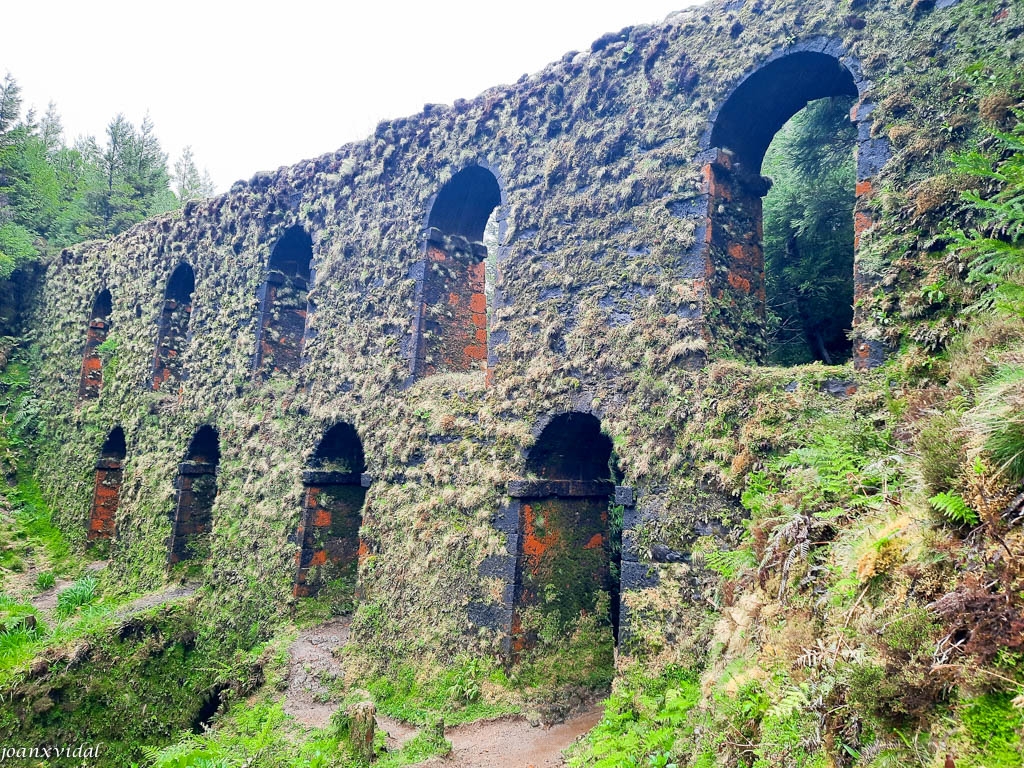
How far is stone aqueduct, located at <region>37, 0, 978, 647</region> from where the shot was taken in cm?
625

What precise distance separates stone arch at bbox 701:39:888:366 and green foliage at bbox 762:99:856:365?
2776mm

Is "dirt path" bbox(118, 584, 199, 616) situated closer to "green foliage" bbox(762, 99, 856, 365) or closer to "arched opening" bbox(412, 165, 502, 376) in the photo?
"arched opening" bbox(412, 165, 502, 376)

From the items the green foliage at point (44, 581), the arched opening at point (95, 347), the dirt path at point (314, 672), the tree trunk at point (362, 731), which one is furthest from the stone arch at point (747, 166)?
the arched opening at point (95, 347)

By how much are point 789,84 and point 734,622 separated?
514cm

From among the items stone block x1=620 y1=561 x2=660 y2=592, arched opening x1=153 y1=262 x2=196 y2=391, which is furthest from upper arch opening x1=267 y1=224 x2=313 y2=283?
stone block x1=620 y1=561 x2=660 y2=592

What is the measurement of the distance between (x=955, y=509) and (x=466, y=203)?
26.3ft

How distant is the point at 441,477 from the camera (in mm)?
7789

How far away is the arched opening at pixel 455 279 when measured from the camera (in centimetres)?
884

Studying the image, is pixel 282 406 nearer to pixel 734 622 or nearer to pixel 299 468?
pixel 299 468

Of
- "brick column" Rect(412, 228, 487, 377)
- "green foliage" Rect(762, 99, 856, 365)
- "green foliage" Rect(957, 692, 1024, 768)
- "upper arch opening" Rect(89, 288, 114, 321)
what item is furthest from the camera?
"upper arch opening" Rect(89, 288, 114, 321)

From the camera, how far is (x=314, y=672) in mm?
7938

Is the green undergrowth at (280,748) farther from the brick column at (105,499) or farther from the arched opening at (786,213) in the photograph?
the brick column at (105,499)

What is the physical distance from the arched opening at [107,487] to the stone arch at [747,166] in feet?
42.7

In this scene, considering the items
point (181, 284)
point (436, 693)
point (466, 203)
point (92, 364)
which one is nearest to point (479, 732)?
point (436, 693)
